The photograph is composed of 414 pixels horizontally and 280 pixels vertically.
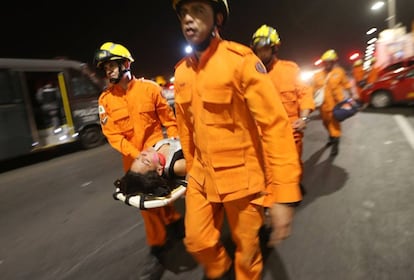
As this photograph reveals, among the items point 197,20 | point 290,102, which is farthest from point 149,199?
point 290,102

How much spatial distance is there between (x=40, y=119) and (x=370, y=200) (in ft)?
29.3

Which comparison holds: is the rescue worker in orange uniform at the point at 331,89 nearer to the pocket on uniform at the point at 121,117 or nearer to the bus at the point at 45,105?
the pocket on uniform at the point at 121,117

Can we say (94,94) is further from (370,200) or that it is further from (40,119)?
(370,200)

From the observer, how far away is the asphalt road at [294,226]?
2996 mm

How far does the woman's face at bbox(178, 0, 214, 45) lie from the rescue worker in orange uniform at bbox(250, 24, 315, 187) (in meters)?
1.88

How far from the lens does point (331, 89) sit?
6.87 metres

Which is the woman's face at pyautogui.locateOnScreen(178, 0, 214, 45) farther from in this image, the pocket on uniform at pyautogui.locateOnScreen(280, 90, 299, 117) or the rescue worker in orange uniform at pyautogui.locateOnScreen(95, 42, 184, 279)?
the pocket on uniform at pyautogui.locateOnScreen(280, 90, 299, 117)

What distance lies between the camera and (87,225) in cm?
454

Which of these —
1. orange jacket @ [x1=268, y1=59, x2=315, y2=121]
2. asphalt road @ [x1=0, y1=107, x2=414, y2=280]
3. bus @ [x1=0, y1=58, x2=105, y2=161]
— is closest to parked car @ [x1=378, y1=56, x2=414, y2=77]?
asphalt road @ [x1=0, y1=107, x2=414, y2=280]

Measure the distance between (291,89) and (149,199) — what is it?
86.1 inches

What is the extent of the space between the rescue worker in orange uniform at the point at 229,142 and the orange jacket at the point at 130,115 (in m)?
0.99

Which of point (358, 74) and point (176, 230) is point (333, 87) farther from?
point (358, 74)

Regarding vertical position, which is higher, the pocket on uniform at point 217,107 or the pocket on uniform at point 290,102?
the pocket on uniform at point 217,107

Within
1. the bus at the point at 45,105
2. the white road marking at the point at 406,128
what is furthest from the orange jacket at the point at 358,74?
the bus at the point at 45,105
